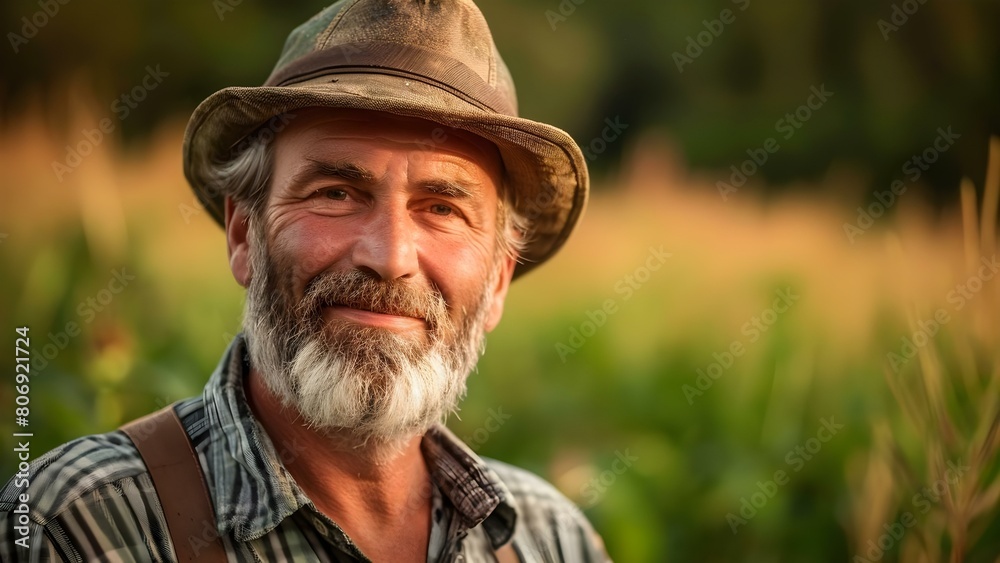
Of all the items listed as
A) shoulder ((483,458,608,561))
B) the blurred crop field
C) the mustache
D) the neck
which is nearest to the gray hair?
the mustache

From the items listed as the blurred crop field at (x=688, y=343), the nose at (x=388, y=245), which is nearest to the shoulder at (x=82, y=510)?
Answer: the nose at (x=388, y=245)

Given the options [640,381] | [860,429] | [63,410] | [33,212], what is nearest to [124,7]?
[33,212]

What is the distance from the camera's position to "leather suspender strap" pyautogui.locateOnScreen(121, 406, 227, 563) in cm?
184

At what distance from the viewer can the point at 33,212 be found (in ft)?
10.0

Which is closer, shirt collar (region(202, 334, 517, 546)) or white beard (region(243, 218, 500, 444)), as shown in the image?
shirt collar (region(202, 334, 517, 546))

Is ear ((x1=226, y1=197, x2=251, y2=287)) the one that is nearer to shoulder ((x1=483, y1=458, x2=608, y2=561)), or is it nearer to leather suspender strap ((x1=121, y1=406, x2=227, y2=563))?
leather suspender strap ((x1=121, y1=406, x2=227, y2=563))

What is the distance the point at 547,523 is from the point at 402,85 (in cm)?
133

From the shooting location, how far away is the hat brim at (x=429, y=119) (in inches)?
79.5

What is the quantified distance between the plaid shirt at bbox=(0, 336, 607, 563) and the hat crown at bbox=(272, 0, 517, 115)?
2.70 feet

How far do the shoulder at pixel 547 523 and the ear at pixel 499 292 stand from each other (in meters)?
0.48

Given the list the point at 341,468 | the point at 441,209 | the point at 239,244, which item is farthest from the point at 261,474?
the point at 441,209

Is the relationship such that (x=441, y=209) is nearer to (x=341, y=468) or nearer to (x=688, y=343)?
(x=341, y=468)

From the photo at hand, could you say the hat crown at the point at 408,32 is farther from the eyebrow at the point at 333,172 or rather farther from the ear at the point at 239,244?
the ear at the point at 239,244

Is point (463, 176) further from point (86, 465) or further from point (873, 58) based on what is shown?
point (873, 58)
